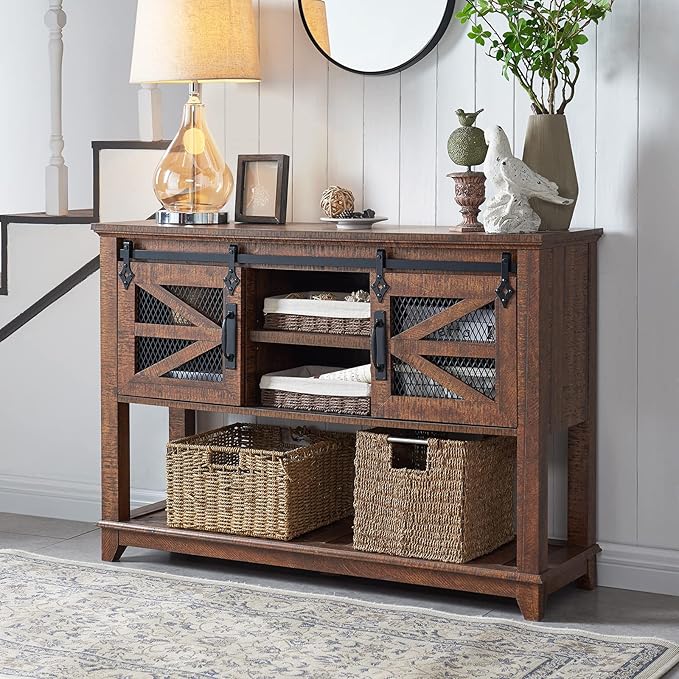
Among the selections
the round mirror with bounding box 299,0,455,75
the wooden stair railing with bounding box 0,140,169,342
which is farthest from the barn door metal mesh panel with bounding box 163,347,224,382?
the round mirror with bounding box 299,0,455,75

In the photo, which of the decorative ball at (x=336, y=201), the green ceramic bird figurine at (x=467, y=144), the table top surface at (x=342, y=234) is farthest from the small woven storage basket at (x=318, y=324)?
the green ceramic bird figurine at (x=467, y=144)

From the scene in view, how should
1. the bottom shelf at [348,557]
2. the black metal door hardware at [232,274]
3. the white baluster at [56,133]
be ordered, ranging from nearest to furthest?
1. the bottom shelf at [348,557]
2. the black metal door hardware at [232,274]
3. the white baluster at [56,133]

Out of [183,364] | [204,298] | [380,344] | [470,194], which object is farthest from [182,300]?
[470,194]

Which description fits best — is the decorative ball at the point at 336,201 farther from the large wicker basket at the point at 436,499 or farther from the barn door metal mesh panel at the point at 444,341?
the large wicker basket at the point at 436,499

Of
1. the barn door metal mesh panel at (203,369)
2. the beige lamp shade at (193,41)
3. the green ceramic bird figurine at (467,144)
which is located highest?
the beige lamp shade at (193,41)

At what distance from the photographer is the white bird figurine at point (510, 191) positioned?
295cm

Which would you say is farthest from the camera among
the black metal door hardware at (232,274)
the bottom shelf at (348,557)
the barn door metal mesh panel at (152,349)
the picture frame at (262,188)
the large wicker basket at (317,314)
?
the picture frame at (262,188)

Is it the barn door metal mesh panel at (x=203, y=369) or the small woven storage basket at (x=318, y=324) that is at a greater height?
the small woven storage basket at (x=318, y=324)

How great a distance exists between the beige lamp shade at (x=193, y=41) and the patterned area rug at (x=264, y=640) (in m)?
1.38

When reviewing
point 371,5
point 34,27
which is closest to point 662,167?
point 371,5

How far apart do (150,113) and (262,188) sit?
2.18 ft

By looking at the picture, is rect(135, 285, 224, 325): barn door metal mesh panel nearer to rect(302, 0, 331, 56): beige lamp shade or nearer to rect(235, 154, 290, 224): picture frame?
rect(235, 154, 290, 224): picture frame

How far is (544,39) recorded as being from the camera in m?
3.07

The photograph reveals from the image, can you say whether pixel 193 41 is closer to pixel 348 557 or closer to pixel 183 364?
pixel 183 364
